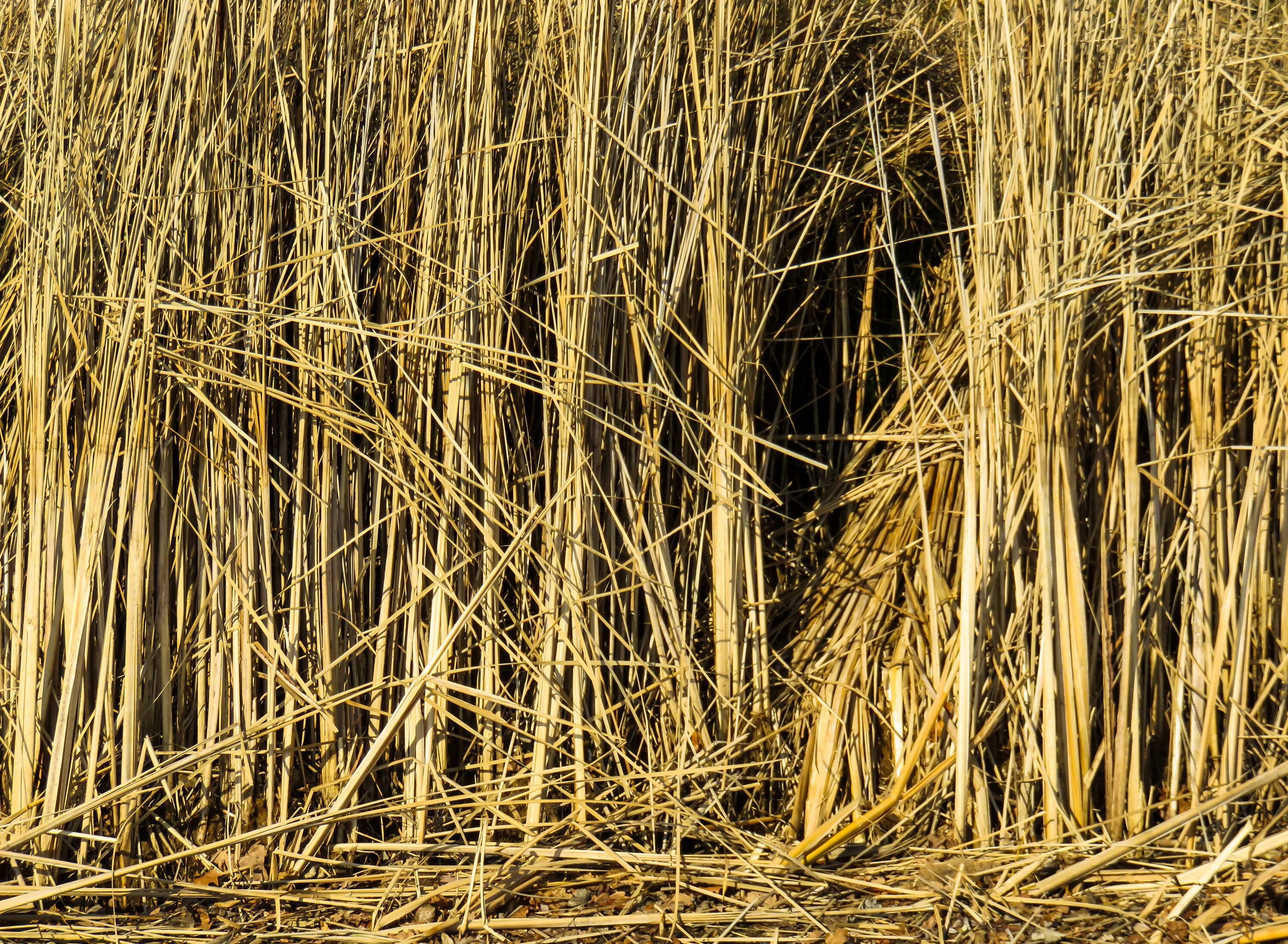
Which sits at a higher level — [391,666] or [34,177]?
[34,177]

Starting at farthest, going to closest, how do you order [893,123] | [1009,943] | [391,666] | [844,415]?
[893,123]
[844,415]
[391,666]
[1009,943]

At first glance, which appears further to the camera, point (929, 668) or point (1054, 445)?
point (929, 668)

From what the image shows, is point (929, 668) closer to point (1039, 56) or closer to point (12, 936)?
point (1039, 56)

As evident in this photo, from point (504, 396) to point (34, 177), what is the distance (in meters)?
0.93

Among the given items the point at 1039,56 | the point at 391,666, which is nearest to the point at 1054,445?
the point at 1039,56

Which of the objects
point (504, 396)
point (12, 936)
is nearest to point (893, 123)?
point (504, 396)

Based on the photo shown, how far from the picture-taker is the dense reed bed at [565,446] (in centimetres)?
181

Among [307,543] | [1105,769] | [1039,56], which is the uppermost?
[1039,56]

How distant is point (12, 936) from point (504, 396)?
3.91 ft

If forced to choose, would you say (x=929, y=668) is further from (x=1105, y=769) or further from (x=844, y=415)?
(x=844, y=415)

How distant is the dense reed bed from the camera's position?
1806mm

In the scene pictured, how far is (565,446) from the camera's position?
1.87m

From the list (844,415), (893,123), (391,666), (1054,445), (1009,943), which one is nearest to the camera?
(1009,943)

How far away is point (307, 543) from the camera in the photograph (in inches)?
75.5
